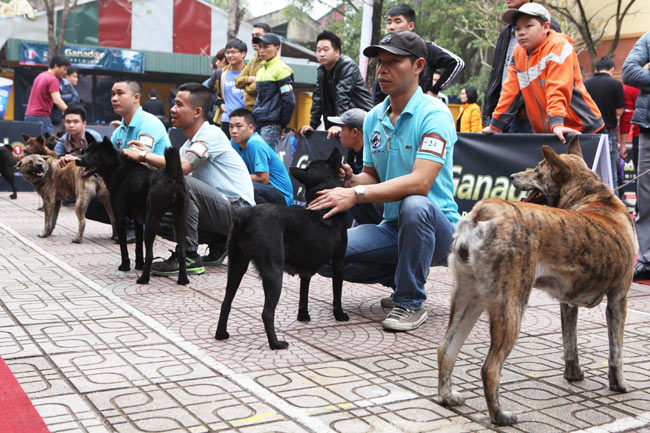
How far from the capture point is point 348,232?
511cm

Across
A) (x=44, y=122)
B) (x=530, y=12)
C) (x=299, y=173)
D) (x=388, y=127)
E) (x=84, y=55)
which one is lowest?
(x=299, y=173)

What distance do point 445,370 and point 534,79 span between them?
4.07 meters

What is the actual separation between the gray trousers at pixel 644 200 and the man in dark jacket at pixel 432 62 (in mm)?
2087

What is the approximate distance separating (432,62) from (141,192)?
348 centimetres

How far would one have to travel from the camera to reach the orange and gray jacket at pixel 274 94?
9.53 meters

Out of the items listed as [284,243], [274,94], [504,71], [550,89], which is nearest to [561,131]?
[550,89]

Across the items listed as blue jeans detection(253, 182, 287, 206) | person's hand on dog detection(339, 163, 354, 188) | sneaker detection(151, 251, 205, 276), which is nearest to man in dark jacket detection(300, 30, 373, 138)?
blue jeans detection(253, 182, 287, 206)

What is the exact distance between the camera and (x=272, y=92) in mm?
9570

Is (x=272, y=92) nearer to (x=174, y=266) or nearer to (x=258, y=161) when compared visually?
(x=258, y=161)

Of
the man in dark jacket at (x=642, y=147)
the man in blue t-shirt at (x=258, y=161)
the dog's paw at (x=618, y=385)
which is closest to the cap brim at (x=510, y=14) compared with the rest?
the man in dark jacket at (x=642, y=147)

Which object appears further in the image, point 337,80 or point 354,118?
point 337,80

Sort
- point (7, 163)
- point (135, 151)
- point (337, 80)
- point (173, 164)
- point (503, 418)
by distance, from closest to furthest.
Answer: point (503, 418) → point (173, 164) → point (135, 151) → point (337, 80) → point (7, 163)

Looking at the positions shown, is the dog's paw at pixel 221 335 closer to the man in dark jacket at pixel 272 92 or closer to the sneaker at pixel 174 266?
the sneaker at pixel 174 266

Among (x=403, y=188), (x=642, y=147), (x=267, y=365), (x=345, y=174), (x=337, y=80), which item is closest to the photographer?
(x=267, y=365)
